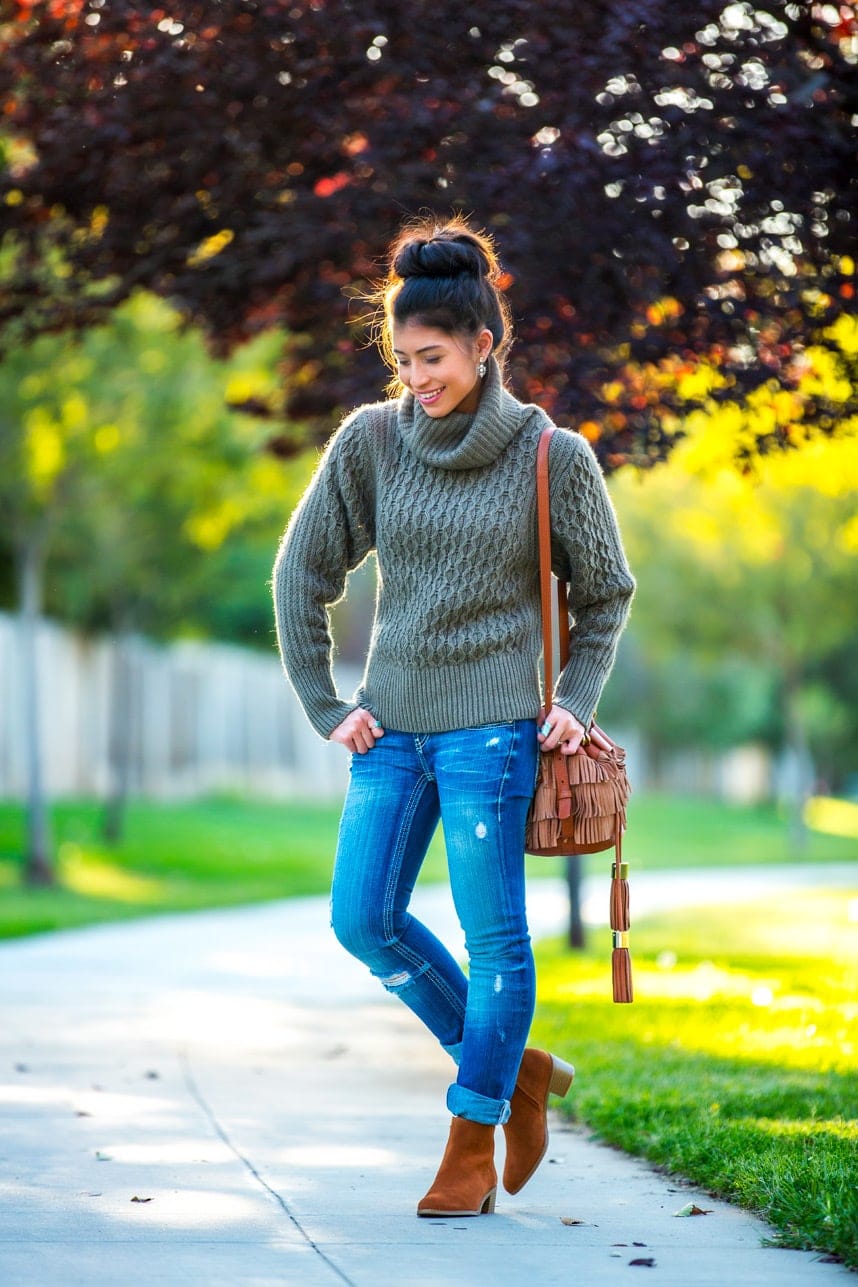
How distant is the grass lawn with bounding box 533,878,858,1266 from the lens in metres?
4.24

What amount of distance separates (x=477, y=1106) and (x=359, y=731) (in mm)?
864

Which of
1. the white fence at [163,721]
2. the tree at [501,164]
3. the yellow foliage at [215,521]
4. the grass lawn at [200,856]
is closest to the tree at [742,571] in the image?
the grass lawn at [200,856]

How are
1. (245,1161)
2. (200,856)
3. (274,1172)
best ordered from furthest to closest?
(200,856) < (245,1161) < (274,1172)

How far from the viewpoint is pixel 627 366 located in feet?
24.5

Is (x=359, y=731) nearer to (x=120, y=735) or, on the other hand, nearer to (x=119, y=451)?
(x=119, y=451)

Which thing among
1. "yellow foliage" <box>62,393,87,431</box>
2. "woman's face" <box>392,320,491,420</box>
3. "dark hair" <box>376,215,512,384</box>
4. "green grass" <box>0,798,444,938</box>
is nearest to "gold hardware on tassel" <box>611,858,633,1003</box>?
"woman's face" <box>392,320,491,420</box>

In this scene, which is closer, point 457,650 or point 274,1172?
point 457,650

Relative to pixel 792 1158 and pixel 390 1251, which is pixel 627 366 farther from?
pixel 390 1251

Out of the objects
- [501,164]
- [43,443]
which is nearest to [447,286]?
[501,164]

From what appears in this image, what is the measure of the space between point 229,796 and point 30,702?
10.5m

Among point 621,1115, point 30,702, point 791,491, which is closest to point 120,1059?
point 621,1115

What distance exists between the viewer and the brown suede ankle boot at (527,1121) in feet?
13.7

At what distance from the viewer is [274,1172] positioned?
179 inches

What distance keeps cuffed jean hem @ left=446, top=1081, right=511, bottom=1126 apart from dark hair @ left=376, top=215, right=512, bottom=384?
1.67 metres
